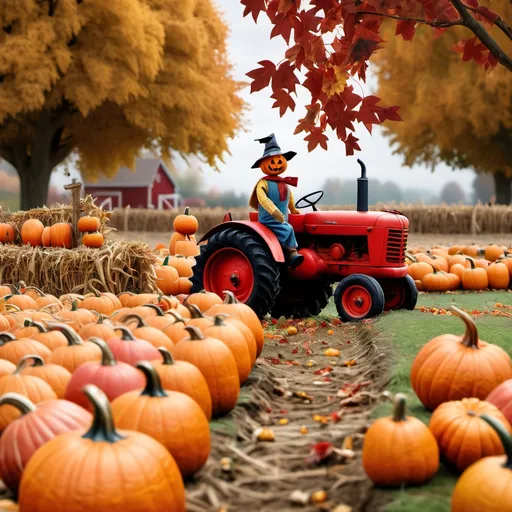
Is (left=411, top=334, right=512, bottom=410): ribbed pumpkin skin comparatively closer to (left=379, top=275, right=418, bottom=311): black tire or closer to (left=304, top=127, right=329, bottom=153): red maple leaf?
(left=304, top=127, right=329, bottom=153): red maple leaf

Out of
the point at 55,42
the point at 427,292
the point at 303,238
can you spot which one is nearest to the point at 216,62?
the point at 55,42

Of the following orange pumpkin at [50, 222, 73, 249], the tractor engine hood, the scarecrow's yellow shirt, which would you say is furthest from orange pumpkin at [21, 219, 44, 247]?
the tractor engine hood

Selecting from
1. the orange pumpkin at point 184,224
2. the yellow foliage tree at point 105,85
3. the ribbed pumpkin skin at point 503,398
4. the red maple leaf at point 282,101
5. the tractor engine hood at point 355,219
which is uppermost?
the yellow foliage tree at point 105,85

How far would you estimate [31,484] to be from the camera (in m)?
2.83

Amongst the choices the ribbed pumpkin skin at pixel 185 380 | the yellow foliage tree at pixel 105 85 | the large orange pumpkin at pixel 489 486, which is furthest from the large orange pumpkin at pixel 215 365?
the yellow foliage tree at pixel 105 85

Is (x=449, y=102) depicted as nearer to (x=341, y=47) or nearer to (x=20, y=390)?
(x=341, y=47)

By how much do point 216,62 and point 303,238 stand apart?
26003 mm

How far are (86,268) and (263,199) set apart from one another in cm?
289

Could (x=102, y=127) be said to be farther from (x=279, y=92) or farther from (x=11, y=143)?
(x=279, y=92)

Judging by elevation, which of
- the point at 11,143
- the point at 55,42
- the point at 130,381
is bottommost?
the point at 130,381

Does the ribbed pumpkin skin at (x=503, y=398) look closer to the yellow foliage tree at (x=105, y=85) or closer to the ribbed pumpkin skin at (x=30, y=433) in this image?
the ribbed pumpkin skin at (x=30, y=433)

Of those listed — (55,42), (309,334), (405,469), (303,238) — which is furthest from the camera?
(55,42)

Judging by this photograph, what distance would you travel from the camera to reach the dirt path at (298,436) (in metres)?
3.29

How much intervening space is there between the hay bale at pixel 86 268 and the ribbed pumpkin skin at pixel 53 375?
502cm
